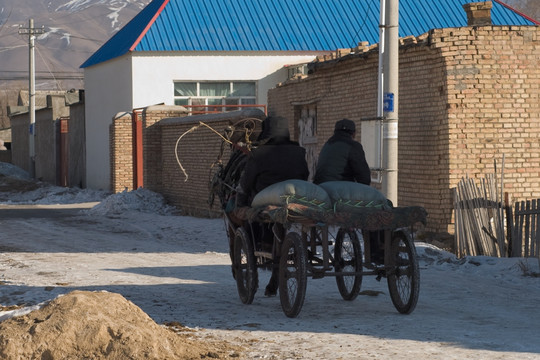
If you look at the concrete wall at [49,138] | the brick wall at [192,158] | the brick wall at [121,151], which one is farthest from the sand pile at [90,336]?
the concrete wall at [49,138]

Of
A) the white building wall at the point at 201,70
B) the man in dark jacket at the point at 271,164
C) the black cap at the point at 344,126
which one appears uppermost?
the white building wall at the point at 201,70

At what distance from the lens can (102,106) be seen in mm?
38406

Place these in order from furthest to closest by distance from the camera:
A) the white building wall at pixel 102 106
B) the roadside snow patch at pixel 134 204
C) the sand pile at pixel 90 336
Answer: the white building wall at pixel 102 106 < the roadside snow patch at pixel 134 204 < the sand pile at pixel 90 336

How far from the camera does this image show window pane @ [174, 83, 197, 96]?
35.5m

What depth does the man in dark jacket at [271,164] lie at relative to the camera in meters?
10.2

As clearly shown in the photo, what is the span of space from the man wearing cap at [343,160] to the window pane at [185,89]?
25426 mm

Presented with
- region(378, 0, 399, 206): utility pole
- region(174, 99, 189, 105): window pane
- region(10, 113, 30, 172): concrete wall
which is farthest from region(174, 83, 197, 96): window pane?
region(378, 0, 399, 206): utility pole

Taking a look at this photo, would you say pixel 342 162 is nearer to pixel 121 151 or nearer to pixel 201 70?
pixel 121 151

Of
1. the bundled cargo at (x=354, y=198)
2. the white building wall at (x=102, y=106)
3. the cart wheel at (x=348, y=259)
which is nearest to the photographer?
the bundled cargo at (x=354, y=198)

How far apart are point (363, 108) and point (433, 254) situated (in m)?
5.08

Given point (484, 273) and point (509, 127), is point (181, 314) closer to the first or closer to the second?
point (484, 273)

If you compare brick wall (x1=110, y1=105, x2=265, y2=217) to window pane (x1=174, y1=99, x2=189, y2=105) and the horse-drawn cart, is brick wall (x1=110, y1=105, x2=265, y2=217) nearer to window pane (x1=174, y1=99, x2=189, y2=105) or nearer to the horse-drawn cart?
window pane (x1=174, y1=99, x2=189, y2=105)

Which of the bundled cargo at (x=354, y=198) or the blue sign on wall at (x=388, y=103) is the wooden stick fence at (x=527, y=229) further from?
the bundled cargo at (x=354, y=198)

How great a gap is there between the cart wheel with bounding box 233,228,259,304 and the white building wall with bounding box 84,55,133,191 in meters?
24.8
